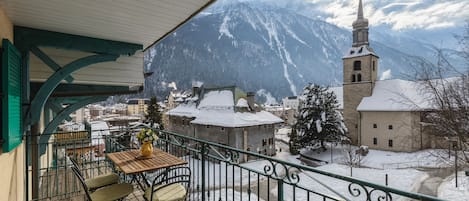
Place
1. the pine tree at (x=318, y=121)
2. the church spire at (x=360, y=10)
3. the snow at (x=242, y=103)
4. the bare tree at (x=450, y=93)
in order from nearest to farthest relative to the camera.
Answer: the bare tree at (x=450, y=93), the snow at (x=242, y=103), the pine tree at (x=318, y=121), the church spire at (x=360, y=10)

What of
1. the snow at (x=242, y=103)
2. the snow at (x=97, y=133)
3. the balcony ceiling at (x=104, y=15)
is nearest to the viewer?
the balcony ceiling at (x=104, y=15)

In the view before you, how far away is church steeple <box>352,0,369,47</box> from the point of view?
24547mm

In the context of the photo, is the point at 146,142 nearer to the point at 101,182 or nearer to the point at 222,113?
the point at 101,182

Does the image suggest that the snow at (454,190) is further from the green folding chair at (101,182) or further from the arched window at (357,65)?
the green folding chair at (101,182)

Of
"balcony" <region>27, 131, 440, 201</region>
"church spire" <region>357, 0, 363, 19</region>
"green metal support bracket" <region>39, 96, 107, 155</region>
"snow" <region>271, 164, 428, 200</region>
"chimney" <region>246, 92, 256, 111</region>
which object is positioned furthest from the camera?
"church spire" <region>357, 0, 363, 19</region>

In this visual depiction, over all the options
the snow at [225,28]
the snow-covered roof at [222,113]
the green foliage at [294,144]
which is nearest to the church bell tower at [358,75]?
the green foliage at [294,144]

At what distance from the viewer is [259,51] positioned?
130625mm

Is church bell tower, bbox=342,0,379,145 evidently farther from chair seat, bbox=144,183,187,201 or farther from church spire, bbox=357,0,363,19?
chair seat, bbox=144,183,187,201

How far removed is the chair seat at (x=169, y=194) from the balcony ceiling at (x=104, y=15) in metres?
2.06

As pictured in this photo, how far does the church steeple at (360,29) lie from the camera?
80.5 ft

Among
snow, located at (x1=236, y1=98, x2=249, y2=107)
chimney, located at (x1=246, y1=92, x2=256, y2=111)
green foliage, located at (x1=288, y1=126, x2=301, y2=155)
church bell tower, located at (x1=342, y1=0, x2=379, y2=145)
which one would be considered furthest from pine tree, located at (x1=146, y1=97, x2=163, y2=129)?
church bell tower, located at (x1=342, y1=0, x2=379, y2=145)

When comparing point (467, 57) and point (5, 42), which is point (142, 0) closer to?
point (5, 42)

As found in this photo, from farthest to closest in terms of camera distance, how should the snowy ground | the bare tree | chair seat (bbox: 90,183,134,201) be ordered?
the snowy ground < the bare tree < chair seat (bbox: 90,183,134,201)

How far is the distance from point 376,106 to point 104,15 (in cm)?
2321
